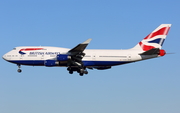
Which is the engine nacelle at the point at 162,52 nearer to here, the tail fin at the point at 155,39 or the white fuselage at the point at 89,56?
the white fuselage at the point at 89,56

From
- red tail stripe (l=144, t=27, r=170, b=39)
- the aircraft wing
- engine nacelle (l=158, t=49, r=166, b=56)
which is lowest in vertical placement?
engine nacelle (l=158, t=49, r=166, b=56)

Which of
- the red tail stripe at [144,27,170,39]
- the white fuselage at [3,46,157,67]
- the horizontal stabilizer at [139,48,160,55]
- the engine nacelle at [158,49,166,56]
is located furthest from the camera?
the red tail stripe at [144,27,170,39]

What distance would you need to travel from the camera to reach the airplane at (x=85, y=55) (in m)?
71.6

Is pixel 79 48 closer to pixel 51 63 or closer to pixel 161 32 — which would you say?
pixel 51 63

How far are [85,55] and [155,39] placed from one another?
14.5 m

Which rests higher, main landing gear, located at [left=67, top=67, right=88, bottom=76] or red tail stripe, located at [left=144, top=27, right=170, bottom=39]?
red tail stripe, located at [left=144, top=27, right=170, bottom=39]

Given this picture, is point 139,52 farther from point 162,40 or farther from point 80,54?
point 80,54

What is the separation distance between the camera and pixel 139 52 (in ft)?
243

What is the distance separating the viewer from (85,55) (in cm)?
7475

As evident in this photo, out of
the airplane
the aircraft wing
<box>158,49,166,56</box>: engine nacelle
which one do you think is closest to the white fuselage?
the airplane

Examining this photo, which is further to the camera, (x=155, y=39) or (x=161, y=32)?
(x=161, y=32)

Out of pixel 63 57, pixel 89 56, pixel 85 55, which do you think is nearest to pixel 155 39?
pixel 89 56

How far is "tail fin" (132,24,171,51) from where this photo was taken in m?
75.8

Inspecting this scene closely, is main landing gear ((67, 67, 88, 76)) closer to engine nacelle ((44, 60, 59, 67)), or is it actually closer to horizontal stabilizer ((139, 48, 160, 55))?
engine nacelle ((44, 60, 59, 67))
